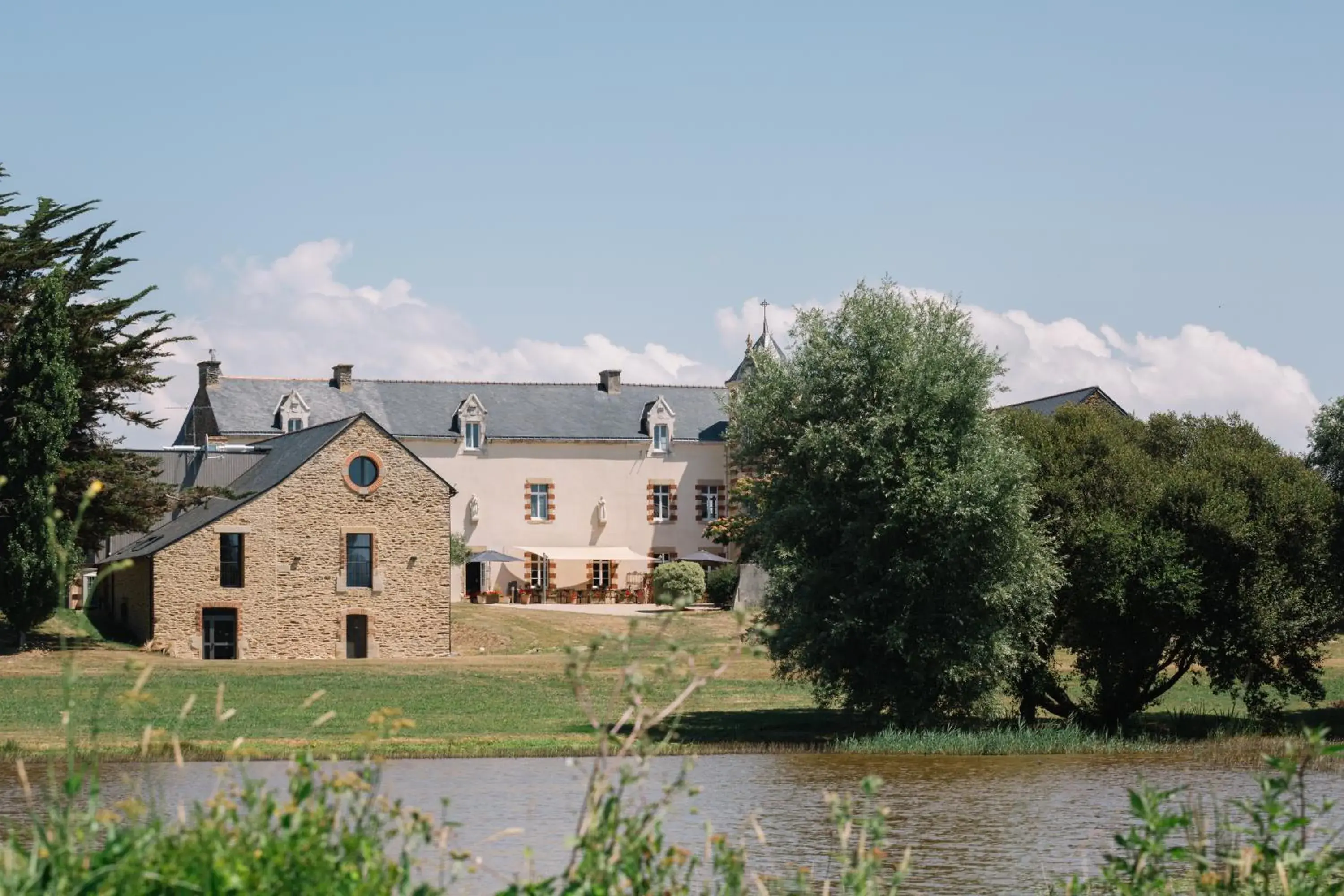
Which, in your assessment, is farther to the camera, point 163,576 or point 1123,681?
point 163,576

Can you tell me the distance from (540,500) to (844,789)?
Answer: 4795cm

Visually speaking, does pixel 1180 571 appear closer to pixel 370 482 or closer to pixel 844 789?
pixel 844 789

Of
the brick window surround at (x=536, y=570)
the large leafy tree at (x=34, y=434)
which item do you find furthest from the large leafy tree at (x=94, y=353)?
the brick window surround at (x=536, y=570)

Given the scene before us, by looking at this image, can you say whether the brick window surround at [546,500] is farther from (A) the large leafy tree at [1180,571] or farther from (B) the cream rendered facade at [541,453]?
(A) the large leafy tree at [1180,571]

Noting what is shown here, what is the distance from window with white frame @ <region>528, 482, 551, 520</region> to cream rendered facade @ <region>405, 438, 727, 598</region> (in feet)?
0.68

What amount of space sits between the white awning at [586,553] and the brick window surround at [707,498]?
3.60 m

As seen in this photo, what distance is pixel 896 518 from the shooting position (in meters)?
26.0

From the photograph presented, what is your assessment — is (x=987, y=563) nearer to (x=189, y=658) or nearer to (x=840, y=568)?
(x=840, y=568)

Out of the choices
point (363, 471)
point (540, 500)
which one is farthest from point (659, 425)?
point (363, 471)

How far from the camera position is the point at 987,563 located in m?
25.9

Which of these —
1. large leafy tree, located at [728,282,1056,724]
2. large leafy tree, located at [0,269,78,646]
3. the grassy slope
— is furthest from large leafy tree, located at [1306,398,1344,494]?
large leafy tree, located at [0,269,78,646]

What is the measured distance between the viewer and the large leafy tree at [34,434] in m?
39.5

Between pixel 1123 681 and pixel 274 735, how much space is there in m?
14.1

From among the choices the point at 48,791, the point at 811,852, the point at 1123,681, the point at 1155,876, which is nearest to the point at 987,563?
the point at 1123,681
